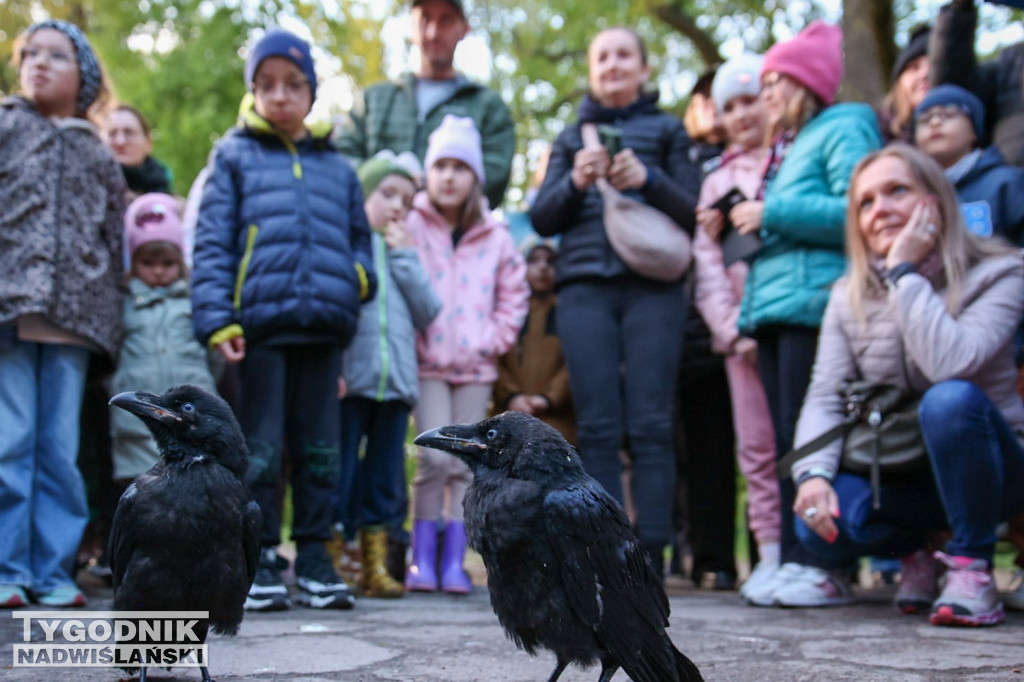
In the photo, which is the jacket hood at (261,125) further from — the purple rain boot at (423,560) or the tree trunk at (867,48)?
the tree trunk at (867,48)

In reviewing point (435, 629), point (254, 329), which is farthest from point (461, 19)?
point (435, 629)

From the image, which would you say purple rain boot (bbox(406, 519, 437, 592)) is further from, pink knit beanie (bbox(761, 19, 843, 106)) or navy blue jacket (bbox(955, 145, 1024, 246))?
navy blue jacket (bbox(955, 145, 1024, 246))

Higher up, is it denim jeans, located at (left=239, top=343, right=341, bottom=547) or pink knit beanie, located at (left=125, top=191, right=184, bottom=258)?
pink knit beanie, located at (left=125, top=191, right=184, bottom=258)

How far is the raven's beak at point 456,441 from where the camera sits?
112 inches

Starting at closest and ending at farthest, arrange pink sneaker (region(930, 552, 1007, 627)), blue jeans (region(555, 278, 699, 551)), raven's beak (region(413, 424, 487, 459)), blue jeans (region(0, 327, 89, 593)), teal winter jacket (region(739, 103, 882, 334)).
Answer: raven's beak (region(413, 424, 487, 459))
pink sneaker (region(930, 552, 1007, 627))
blue jeans (region(0, 327, 89, 593))
teal winter jacket (region(739, 103, 882, 334))
blue jeans (region(555, 278, 699, 551))

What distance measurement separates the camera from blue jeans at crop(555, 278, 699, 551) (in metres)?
5.01

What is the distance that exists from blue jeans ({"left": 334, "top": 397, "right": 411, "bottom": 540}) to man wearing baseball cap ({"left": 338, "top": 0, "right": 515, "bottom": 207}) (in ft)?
5.61

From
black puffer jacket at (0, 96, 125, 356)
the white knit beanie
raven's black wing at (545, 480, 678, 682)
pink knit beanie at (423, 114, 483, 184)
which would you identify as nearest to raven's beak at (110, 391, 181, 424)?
raven's black wing at (545, 480, 678, 682)

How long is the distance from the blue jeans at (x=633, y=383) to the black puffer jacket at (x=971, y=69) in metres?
2.06

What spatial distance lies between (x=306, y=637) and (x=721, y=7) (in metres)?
16.5

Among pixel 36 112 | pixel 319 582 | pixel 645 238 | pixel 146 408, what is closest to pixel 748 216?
pixel 645 238

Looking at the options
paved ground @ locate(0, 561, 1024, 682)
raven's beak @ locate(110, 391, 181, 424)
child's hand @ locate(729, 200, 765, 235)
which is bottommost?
paved ground @ locate(0, 561, 1024, 682)

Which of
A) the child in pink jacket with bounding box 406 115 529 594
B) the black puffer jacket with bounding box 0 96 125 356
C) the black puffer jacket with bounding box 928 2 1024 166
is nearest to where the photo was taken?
the black puffer jacket with bounding box 0 96 125 356

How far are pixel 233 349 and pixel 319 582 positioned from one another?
1.08 m
